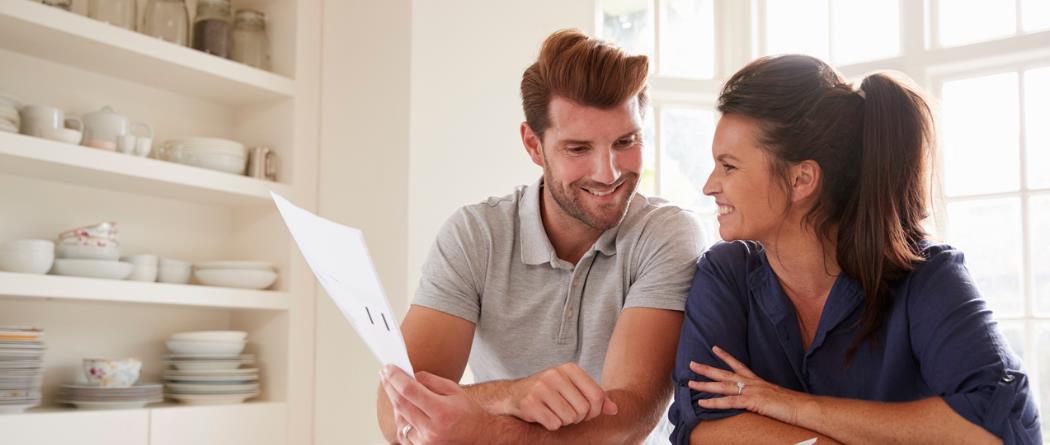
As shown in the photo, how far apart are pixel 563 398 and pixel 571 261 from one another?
0.66 m

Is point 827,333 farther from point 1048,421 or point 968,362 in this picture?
point 1048,421

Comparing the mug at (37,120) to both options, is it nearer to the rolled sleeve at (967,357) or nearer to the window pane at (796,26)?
the rolled sleeve at (967,357)

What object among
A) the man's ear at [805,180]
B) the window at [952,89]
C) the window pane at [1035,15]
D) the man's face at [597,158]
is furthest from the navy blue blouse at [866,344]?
the window pane at [1035,15]

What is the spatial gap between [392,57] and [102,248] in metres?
1.10

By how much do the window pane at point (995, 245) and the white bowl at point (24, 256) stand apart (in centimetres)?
287

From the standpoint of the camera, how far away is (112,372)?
2885 millimetres

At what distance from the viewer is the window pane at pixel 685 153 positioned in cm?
389

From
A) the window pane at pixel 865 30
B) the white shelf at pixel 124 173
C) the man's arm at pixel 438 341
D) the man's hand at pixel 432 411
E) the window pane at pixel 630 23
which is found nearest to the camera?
the man's hand at pixel 432 411

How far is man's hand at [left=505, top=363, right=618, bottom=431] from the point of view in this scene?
1.42 metres

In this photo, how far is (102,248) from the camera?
2.89 metres

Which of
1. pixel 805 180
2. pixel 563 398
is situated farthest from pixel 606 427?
pixel 805 180

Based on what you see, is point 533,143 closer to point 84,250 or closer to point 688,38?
point 84,250

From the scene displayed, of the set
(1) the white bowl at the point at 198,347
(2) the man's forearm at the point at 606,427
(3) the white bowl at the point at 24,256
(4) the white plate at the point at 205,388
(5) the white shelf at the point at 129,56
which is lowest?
(4) the white plate at the point at 205,388

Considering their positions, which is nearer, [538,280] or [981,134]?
[538,280]
